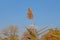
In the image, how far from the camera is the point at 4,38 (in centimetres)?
65

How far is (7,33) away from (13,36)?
0.10 ft

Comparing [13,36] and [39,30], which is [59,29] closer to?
[39,30]

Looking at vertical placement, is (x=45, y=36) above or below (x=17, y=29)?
below

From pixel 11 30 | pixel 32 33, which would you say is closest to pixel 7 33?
pixel 11 30

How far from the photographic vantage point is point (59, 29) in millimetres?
544

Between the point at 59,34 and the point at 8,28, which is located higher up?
the point at 8,28

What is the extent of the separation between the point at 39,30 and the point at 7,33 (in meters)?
0.14

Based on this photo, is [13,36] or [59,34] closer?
[59,34]

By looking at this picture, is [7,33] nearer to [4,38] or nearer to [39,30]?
[4,38]

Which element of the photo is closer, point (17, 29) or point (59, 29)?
point (59, 29)

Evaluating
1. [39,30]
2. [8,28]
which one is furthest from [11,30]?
→ [39,30]

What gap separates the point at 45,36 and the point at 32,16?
9 cm

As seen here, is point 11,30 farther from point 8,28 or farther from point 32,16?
point 32,16

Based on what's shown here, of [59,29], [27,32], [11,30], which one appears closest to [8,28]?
[11,30]
